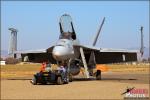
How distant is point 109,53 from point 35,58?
A: 6509 millimetres

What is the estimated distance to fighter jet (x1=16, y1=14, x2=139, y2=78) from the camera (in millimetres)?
27281

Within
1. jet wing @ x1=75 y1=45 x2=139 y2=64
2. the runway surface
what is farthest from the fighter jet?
the runway surface

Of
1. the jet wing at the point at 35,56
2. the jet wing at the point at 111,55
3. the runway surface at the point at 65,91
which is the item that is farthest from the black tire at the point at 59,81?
the jet wing at the point at 35,56

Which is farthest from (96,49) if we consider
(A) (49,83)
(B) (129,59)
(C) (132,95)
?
(C) (132,95)

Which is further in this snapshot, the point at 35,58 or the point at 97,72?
the point at 35,58

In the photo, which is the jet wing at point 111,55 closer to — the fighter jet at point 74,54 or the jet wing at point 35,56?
the fighter jet at point 74,54

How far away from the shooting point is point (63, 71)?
24.9m

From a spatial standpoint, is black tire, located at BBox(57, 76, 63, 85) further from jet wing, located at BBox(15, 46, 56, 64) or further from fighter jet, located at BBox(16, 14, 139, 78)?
jet wing, located at BBox(15, 46, 56, 64)

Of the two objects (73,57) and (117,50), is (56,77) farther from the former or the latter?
(117,50)

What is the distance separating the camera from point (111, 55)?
3353 centimetres

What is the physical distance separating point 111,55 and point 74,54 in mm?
5659

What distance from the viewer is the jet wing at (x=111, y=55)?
30906 millimetres

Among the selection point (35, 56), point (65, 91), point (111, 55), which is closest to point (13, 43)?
point (35, 56)

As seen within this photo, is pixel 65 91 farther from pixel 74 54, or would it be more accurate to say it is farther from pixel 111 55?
pixel 111 55
